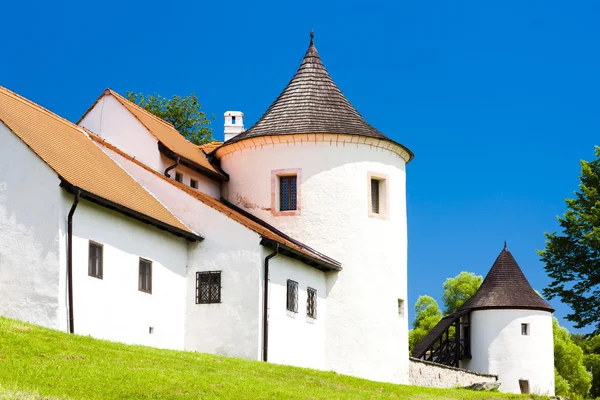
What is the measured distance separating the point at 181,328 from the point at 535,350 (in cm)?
2177

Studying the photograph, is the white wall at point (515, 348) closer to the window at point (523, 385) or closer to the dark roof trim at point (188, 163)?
the window at point (523, 385)

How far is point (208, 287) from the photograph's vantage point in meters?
28.2

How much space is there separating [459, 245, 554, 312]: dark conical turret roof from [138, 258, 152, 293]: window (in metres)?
22.9

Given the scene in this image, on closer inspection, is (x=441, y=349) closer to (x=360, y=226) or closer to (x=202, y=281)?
(x=360, y=226)

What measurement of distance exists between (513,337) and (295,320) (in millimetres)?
18421

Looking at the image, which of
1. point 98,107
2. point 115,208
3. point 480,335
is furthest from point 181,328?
point 480,335

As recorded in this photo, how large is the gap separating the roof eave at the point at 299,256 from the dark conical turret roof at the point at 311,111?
4.19 meters

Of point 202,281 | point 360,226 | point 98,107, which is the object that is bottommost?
point 202,281

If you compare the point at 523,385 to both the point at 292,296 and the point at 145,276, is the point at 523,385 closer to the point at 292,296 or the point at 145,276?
the point at 292,296

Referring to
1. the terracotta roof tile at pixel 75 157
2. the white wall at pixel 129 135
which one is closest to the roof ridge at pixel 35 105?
the terracotta roof tile at pixel 75 157

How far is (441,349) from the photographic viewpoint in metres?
47.8

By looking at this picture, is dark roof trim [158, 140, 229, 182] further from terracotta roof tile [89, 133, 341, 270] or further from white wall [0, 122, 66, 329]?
white wall [0, 122, 66, 329]

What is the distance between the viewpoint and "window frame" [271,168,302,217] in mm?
31828

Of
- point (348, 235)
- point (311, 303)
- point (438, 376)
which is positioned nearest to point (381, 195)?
point (348, 235)
